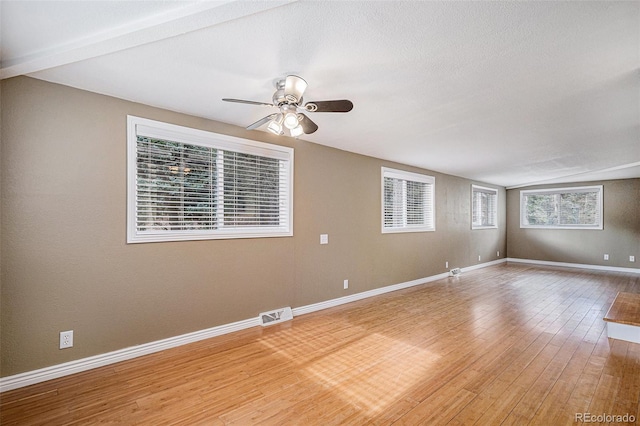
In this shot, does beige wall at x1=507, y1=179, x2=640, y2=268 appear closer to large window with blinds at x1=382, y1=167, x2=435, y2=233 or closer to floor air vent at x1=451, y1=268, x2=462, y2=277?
floor air vent at x1=451, y1=268, x2=462, y2=277

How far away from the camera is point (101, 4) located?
5.06 feet

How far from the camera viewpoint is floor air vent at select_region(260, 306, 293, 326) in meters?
3.66

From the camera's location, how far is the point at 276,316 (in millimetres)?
3758

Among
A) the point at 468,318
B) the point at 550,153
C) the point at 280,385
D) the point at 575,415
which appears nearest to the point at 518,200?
the point at 550,153

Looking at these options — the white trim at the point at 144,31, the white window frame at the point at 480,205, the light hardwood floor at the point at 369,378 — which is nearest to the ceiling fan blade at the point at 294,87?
the white trim at the point at 144,31

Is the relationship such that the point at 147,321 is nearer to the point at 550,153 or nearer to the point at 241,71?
the point at 241,71

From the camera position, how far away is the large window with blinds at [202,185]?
2.90 meters

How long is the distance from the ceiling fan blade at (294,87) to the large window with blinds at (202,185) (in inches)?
56.2

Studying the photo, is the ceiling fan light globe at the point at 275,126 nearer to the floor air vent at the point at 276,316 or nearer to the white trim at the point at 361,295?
the floor air vent at the point at 276,316

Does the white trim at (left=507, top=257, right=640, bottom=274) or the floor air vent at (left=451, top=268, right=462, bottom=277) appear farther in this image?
the white trim at (left=507, top=257, right=640, bottom=274)

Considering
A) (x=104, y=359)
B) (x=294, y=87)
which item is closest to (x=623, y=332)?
(x=294, y=87)

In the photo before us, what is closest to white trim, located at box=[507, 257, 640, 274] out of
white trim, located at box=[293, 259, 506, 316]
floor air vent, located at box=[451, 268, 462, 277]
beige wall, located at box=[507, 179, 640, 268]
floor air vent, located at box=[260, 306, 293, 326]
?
beige wall, located at box=[507, 179, 640, 268]

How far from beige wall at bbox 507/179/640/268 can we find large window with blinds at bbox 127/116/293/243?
814 centimetres

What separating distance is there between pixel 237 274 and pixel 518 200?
890 centimetres
